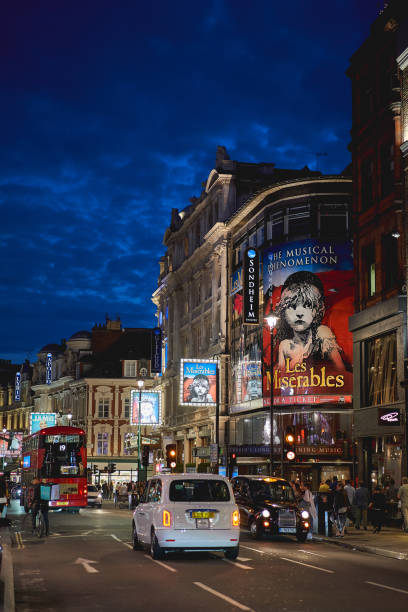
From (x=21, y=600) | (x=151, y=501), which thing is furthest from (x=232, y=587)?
(x=151, y=501)

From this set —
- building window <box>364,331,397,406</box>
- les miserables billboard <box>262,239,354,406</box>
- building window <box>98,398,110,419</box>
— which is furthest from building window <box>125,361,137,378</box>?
building window <box>364,331,397,406</box>

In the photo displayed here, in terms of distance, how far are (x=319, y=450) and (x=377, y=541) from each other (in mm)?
22137

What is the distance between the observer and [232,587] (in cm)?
1434

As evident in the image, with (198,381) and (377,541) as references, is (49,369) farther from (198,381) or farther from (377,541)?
(377,541)

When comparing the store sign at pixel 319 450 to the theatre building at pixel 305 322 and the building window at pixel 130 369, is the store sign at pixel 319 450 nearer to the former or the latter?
the theatre building at pixel 305 322

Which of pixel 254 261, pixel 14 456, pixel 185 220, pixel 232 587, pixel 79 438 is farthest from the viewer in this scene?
pixel 14 456

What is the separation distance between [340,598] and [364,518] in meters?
18.0

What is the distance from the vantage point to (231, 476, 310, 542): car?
25094mm

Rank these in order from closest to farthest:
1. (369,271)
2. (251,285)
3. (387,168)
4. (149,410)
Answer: (387,168)
(369,271)
(251,285)
(149,410)

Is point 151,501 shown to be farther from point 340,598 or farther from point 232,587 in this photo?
point 340,598

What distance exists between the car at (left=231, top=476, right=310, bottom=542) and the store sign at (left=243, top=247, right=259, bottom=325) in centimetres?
2534

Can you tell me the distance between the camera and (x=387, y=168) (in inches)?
1391

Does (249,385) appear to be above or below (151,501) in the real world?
above

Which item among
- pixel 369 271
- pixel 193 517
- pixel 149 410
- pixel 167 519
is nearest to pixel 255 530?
pixel 193 517
